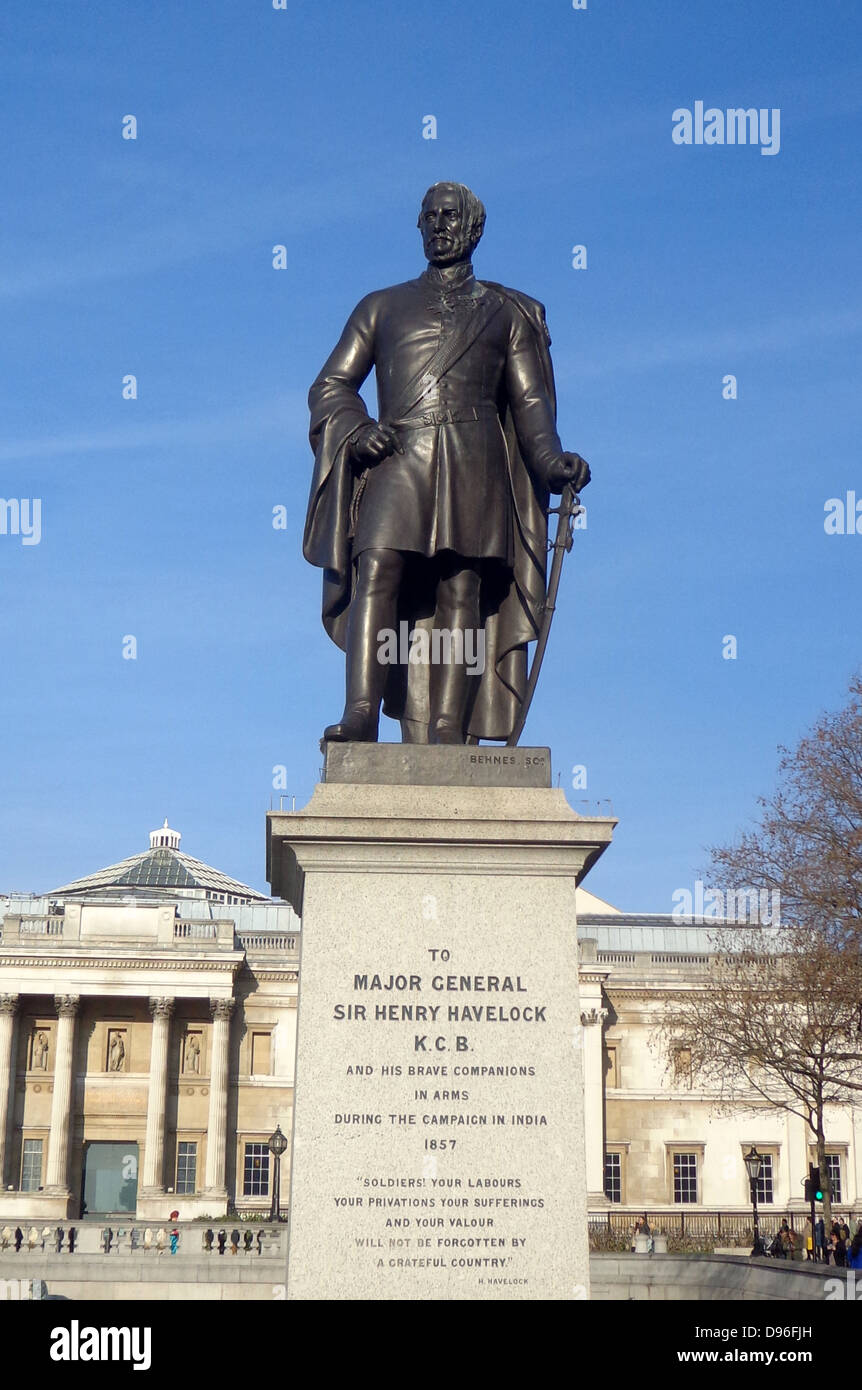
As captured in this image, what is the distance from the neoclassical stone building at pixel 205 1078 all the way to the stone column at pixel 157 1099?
0.33ft

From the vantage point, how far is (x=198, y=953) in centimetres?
7588

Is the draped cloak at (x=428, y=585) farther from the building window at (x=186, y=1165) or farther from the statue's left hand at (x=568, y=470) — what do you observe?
the building window at (x=186, y=1165)

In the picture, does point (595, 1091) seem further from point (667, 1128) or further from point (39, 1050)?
point (39, 1050)

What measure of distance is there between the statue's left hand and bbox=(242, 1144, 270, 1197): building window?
→ 69.2 meters

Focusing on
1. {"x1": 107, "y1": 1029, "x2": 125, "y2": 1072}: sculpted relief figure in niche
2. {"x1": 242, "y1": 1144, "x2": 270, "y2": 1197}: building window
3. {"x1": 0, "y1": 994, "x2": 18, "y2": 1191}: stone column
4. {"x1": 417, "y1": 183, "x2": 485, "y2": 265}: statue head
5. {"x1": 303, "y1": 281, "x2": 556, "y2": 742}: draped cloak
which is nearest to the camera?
{"x1": 303, "y1": 281, "x2": 556, "y2": 742}: draped cloak

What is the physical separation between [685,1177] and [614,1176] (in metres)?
3.22

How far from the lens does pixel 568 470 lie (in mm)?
9289

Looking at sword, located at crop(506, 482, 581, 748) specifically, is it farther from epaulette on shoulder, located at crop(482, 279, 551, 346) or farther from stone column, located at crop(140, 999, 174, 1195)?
stone column, located at crop(140, 999, 174, 1195)

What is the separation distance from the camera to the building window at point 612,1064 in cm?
7594

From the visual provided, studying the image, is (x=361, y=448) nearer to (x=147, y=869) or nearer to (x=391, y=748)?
(x=391, y=748)

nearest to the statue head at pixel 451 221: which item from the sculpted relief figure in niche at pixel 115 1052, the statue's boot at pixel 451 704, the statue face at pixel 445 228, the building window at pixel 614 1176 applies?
the statue face at pixel 445 228

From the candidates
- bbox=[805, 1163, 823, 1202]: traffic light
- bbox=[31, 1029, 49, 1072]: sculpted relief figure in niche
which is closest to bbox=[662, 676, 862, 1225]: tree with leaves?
bbox=[805, 1163, 823, 1202]: traffic light

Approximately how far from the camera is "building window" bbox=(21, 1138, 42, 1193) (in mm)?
74312

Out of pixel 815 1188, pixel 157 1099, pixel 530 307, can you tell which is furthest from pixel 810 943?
pixel 157 1099
